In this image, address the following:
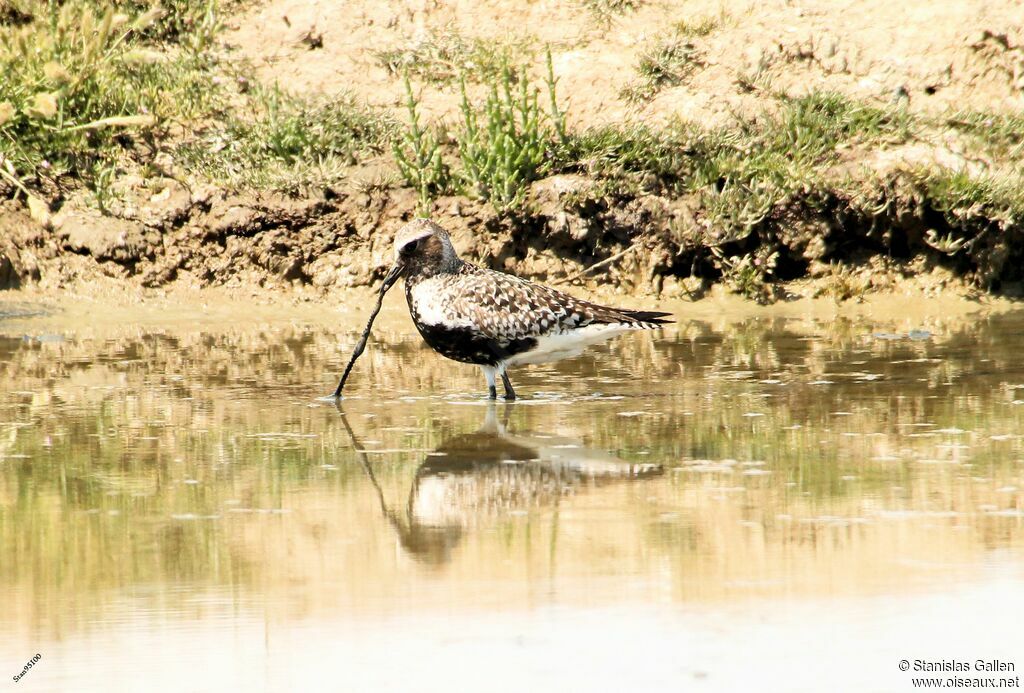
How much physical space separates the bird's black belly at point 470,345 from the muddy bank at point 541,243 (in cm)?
349

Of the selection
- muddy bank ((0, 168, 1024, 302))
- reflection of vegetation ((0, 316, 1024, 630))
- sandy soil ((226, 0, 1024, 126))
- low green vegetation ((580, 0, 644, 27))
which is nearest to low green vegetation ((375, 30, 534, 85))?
sandy soil ((226, 0, 1024, 126))

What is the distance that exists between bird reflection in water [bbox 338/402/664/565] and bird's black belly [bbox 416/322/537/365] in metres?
0.94

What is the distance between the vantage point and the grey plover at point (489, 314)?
8523 mm

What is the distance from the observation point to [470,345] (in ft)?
27.9

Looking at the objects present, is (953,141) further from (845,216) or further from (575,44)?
(575,44)

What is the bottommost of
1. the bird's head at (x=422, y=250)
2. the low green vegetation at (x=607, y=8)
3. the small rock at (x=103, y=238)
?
the bird's head at (x=422, y=250)

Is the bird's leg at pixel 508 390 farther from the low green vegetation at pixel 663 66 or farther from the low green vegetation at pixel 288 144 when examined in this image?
the low green vegetation at pixel 663 66

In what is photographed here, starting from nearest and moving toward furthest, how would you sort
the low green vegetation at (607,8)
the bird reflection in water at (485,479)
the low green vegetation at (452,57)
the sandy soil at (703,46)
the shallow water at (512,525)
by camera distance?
the shallow water at (512,525) < the bird reflection in water at (485,479) < the sandy soil at (703,46) < the low green vegetation at (452,57) < the low green vegetation at (607,8)

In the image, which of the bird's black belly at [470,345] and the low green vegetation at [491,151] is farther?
the low green vegetation at [491,151]

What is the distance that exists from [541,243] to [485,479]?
6149 mm

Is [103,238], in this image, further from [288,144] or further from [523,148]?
[523,148]

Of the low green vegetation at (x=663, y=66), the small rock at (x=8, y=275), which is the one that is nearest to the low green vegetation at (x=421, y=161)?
the low green vegetation at (x=663, y=66)

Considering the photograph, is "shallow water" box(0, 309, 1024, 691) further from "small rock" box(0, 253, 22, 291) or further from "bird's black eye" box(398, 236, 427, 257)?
"small rock" box(0, 253, 22, 291)

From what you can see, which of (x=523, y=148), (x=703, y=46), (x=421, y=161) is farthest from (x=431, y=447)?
(x=703, y=46)
